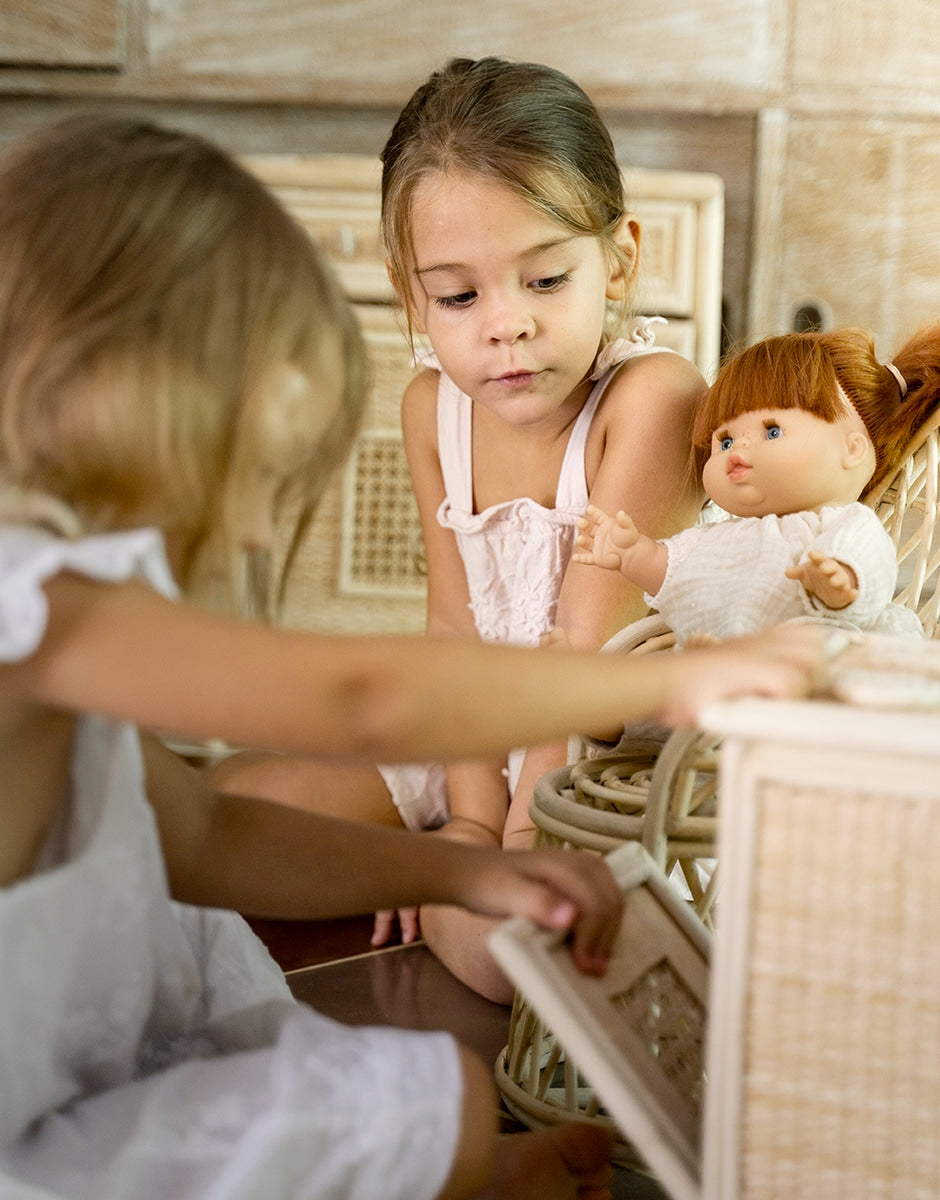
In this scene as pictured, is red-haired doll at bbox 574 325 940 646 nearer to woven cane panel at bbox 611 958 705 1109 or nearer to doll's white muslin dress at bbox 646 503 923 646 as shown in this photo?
doll's white muslin dress at bbox 646 503 923 646

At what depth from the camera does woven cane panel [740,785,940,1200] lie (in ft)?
2.13

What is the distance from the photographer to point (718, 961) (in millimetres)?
676

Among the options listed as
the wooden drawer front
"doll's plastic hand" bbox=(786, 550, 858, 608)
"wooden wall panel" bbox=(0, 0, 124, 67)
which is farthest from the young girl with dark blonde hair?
"wooden wall panel" bbox=(0, 0, 124, 67)

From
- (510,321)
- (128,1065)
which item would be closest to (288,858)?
(128,1065)

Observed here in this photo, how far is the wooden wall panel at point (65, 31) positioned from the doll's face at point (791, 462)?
1616mm

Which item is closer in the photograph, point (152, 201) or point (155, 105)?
point (152, 201)

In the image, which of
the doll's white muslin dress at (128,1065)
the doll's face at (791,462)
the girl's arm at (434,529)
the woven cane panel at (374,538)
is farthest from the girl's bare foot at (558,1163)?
the woven cane panel at (374,538)

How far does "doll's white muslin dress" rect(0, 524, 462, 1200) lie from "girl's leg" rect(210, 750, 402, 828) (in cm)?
87

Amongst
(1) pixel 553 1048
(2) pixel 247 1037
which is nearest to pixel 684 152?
(1) pixel 553 1048

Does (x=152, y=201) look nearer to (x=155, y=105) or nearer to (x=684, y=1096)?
(x=684, y=1096)

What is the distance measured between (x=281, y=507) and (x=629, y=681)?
0.29 metres

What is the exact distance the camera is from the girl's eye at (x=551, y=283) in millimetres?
1366

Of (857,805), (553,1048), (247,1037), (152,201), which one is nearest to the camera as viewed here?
(857,805)

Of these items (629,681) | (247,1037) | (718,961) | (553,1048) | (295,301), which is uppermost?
(295,301)
